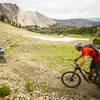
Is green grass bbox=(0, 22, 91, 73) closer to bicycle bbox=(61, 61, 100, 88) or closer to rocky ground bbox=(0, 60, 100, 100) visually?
rocky ground bbox=(0, 60, 100, 100)

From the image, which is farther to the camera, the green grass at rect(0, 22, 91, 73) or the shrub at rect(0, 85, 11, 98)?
the green grass at rect(0, 22, 91, 73)

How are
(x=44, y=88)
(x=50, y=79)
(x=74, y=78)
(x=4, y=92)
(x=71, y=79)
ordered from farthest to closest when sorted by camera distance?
(x=50, y=79), (x=44, y=88), (x=71, y=79), (x=74, y=78), (x=4, y=92)

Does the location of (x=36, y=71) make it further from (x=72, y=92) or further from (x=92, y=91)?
(x=92, y=91)

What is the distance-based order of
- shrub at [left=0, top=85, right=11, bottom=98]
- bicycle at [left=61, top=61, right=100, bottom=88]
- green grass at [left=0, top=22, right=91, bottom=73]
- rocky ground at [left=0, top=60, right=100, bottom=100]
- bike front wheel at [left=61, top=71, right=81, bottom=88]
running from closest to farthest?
shrub at [left=0, top=85, right=11, bottom=98] → rocky ground at [left=0, top=60, right=100, bottom=100] → bicycle at [left=61, top=61, right=100, bottom=88] → bike front wheel at [left=61, top=71, right=81, bottom=88] → green grass at [left=0, top=22, right=91, bottom=73]

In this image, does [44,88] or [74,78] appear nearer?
[74,78]


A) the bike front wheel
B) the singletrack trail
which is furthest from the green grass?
the bike front wheel

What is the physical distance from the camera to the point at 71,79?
349 inches

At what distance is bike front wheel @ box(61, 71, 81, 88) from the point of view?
343 inches

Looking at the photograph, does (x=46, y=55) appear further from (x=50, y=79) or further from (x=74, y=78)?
(x=74, y=78)

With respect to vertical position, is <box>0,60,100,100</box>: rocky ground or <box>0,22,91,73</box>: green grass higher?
<box>0,22,91,73</box>: green grass

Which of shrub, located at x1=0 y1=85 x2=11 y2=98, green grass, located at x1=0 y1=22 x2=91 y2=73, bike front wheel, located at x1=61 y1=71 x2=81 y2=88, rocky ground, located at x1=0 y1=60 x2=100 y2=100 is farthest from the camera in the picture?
green grass, located at x1=0 y1=22 x2=91 y2=73

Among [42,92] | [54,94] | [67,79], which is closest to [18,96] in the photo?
[42,92]

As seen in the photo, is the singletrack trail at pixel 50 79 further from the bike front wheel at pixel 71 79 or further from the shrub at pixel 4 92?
the shrub at pixel 4 92

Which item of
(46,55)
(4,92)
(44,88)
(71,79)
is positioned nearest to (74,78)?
(71,79)
